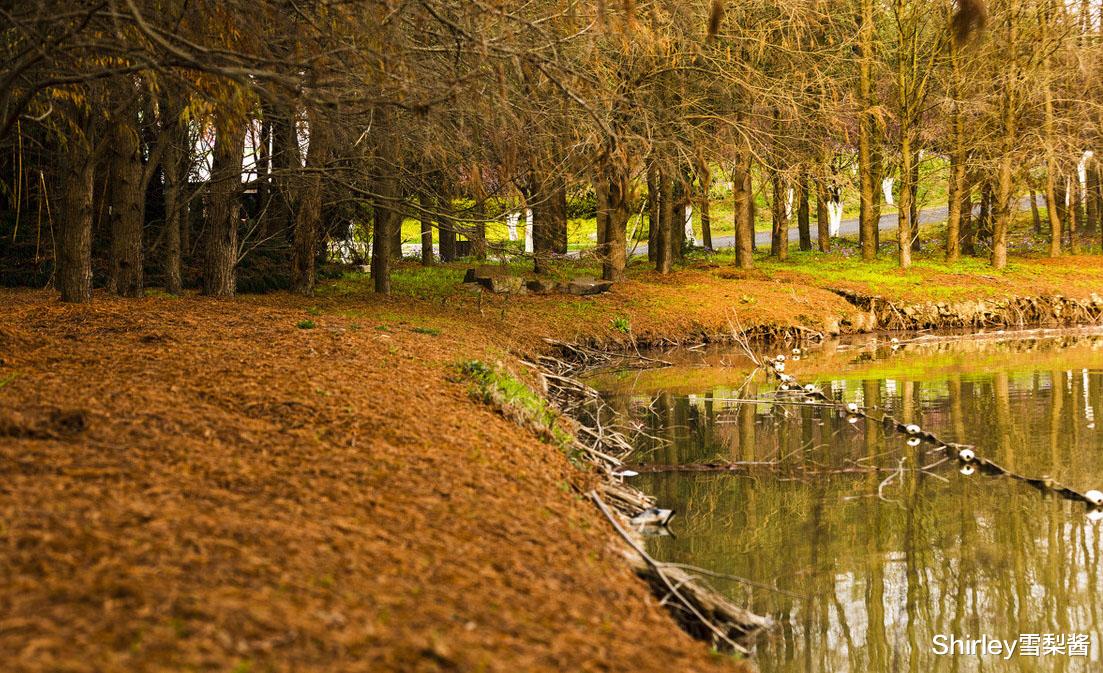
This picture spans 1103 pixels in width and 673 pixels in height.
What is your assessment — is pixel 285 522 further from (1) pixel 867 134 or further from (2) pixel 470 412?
(1) pixel 867 134

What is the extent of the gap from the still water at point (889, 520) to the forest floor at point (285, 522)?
1289mm

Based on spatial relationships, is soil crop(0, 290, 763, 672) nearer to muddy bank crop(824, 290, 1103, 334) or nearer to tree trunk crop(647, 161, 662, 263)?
tree trunk crop(647, 161, 662, 263)

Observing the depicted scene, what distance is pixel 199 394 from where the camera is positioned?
670cm

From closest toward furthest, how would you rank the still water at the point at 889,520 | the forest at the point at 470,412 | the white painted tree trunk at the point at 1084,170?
the forest at the point at 470,412, the still water at the point at 889,520, the white painted tree trunk at the point at 1084,170

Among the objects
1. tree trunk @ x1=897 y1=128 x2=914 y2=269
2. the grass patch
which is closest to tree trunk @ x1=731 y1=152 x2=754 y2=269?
tree trunk @ x1=897 y1=128 x2=914 y2=269

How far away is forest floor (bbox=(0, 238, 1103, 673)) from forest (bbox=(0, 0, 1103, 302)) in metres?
1.87

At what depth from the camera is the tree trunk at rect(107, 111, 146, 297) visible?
13.9 metres

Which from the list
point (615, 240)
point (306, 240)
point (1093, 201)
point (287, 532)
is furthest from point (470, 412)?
point (1093, 201)

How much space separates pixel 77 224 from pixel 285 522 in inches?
367

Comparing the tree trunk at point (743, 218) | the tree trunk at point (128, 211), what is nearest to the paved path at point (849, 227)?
the tree trunk at point (743, 218)

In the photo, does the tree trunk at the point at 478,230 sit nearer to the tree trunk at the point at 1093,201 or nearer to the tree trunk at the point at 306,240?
the tree trunk at the point at 306,240

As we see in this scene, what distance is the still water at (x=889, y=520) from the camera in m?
5.90

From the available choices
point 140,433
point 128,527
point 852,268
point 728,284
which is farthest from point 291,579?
point 852,268

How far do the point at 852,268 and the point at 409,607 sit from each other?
2468cm
